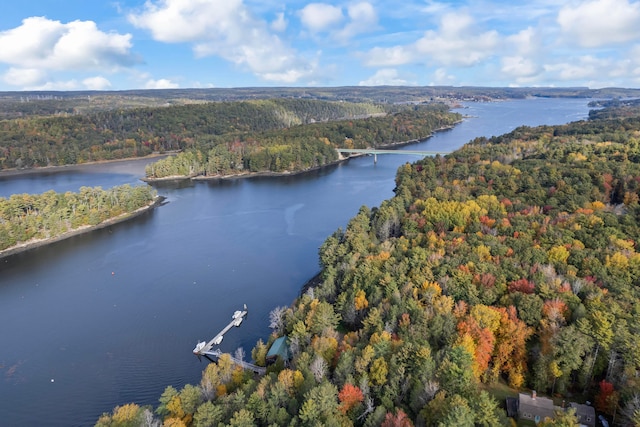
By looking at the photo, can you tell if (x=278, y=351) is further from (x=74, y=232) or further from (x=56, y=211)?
(x=56, y=211)

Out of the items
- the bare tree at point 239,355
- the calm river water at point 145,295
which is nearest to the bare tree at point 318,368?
the bare tree at point 239,355

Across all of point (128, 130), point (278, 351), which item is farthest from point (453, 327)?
point (128, 130)

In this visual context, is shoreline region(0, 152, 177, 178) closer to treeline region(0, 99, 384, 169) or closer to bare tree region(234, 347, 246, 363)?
treeline region(0, 99, 384, 169)

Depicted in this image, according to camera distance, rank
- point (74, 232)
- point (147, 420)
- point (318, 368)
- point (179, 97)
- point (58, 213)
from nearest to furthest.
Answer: point (147, 420) → point (318, 368) → point (58, 213) → point (74, 232) → point (179, 97)

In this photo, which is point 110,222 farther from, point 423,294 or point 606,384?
point 606,384

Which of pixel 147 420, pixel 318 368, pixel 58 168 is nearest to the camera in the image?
pixel 147 420

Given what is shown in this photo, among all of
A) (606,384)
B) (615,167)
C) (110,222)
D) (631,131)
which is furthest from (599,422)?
(631,131)
